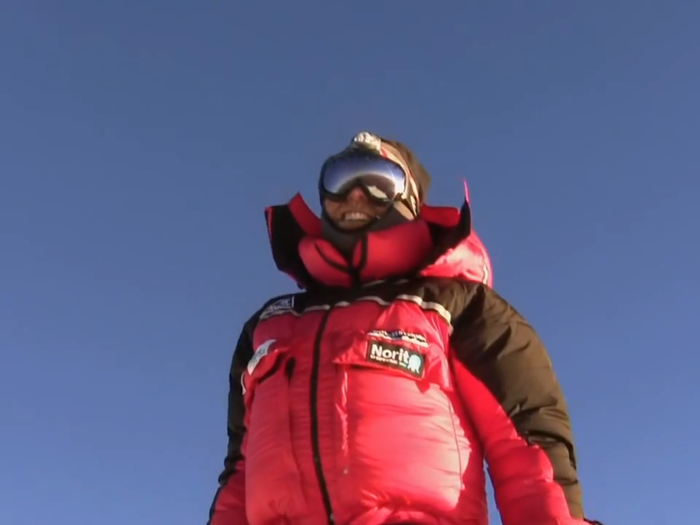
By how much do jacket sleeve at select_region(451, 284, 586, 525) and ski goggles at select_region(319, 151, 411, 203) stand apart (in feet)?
3.29

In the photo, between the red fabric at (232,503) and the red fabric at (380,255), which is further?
the red fabric at (380,255)

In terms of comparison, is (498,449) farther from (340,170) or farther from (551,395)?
(340,170)

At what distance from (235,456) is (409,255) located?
147cm

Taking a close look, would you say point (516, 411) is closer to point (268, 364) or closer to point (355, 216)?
point (268, 364)

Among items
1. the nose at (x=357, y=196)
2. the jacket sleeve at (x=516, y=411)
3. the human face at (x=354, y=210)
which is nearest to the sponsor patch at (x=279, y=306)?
the human face at (x=354, y=210)

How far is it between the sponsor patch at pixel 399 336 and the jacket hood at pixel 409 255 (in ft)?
1.72

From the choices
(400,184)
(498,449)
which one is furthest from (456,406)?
(400,184)

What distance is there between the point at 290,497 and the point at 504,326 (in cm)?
132

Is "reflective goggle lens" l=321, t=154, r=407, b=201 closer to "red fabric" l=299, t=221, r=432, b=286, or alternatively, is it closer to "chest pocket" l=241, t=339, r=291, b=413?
"red fabric" l=299, t=221, r=432, b=286

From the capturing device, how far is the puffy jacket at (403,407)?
3975mm

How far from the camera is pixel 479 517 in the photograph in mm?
4082

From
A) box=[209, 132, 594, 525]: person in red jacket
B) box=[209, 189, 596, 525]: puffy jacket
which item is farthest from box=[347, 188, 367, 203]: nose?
box=[209, 189, 596, 525]: puffy jacket

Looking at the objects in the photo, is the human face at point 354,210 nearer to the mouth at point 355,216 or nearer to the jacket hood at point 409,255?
the mouth at point 355,216

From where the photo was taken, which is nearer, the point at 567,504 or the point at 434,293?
the point at 567,504
